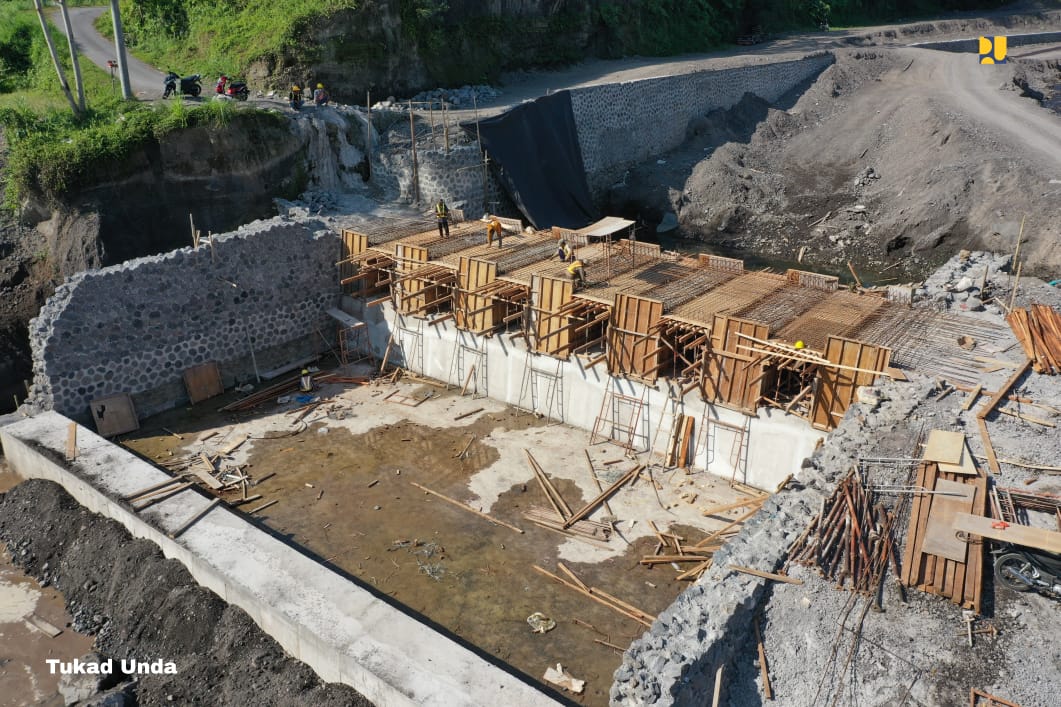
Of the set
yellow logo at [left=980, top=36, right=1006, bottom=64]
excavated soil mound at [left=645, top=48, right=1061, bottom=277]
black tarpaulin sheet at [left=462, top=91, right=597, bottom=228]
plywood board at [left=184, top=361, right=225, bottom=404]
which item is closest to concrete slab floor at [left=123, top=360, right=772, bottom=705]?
plywood board at [left=184, top=361, right=225, bottom=404]

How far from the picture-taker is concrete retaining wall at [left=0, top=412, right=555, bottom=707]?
1076 centimetres

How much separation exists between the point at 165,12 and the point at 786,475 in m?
35.4

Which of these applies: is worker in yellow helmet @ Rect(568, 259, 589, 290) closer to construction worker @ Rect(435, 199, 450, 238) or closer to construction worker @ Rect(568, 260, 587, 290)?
construction worker @ Rect(568, 260, 587, 290)

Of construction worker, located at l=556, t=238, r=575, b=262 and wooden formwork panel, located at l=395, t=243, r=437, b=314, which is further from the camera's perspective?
wooden formwork panel, located at l=395, t=243, r=437, b=314

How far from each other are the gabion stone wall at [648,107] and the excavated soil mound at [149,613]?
89.0 ft

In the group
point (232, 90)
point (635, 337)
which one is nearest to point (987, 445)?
point (635, 337)

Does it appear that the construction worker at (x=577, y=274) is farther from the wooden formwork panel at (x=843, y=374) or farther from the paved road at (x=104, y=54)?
the paved road at (x=104, y=54)

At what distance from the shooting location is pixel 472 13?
4009cm

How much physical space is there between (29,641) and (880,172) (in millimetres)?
36129

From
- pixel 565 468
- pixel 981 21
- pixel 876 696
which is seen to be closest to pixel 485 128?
pixel 565 468

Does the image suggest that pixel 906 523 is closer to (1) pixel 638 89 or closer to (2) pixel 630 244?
(2) pixel 630 244

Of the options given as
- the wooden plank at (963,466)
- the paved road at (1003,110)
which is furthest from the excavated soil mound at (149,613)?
the paved road at (1003,110)

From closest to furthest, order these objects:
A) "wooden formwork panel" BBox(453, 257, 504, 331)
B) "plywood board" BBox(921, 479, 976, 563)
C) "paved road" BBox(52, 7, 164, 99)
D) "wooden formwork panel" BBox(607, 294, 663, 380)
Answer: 1. "plywood board" BBox(921, 479, 976, 563)
2. "wooden formwork panel" BBox(607, 294, 663, 380)
3. "wooden formwork panel" BBox(453, 257, 504, 331)
4. "paved road" BBox(52, 7, 164, 99)

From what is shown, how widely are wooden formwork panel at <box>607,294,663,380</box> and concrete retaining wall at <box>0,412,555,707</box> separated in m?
8.62
